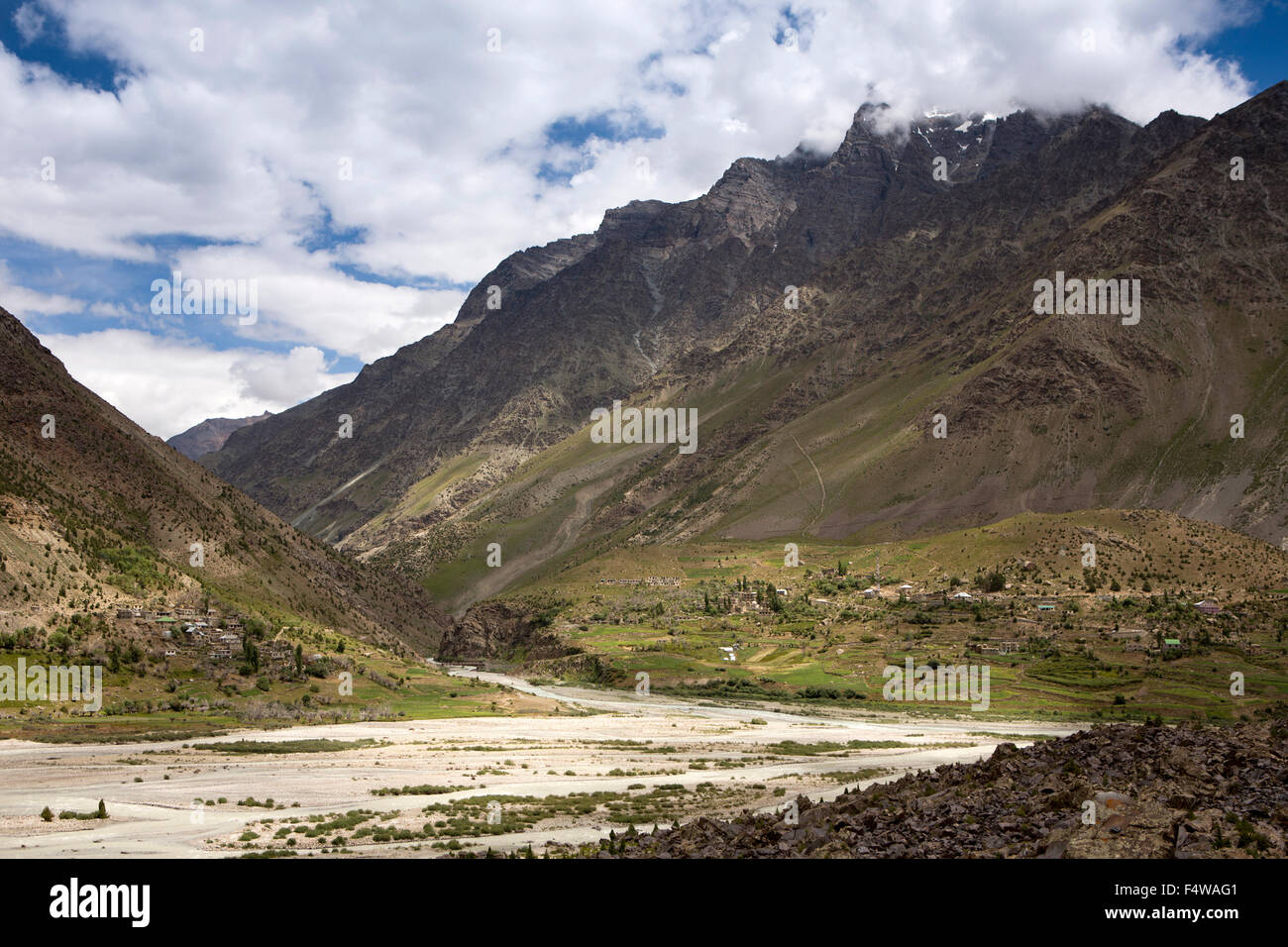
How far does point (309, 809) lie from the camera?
101ft

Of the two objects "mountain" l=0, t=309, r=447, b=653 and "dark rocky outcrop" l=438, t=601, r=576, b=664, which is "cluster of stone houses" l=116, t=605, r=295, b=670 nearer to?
"mountain" l=0, t=309, r=447, b=653

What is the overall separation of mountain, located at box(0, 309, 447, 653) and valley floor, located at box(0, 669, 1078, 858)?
78.7 feet

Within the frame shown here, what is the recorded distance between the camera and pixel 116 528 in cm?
8000

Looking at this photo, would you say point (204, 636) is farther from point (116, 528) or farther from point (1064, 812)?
point (1064, 812)

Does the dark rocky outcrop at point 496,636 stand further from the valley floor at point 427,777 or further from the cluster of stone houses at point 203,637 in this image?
the valley floor at point 427,777

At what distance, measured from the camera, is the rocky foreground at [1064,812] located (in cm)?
1702

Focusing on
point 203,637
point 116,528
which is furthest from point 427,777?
point 116,528

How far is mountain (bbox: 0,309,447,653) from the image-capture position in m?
65.4

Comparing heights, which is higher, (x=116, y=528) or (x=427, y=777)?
(x=116, y=528)

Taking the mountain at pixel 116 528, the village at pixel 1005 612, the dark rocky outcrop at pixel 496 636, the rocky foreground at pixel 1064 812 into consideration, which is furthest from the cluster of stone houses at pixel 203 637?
the dark rocky outcrop at pixel 496 636

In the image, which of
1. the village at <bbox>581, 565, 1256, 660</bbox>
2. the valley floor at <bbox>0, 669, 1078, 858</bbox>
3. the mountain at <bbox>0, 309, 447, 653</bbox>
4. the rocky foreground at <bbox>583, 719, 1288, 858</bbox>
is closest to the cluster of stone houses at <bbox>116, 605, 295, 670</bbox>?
the mountain at <bbox>0, 309, 447, 653</bbox>

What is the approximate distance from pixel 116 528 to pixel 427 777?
56.7m
